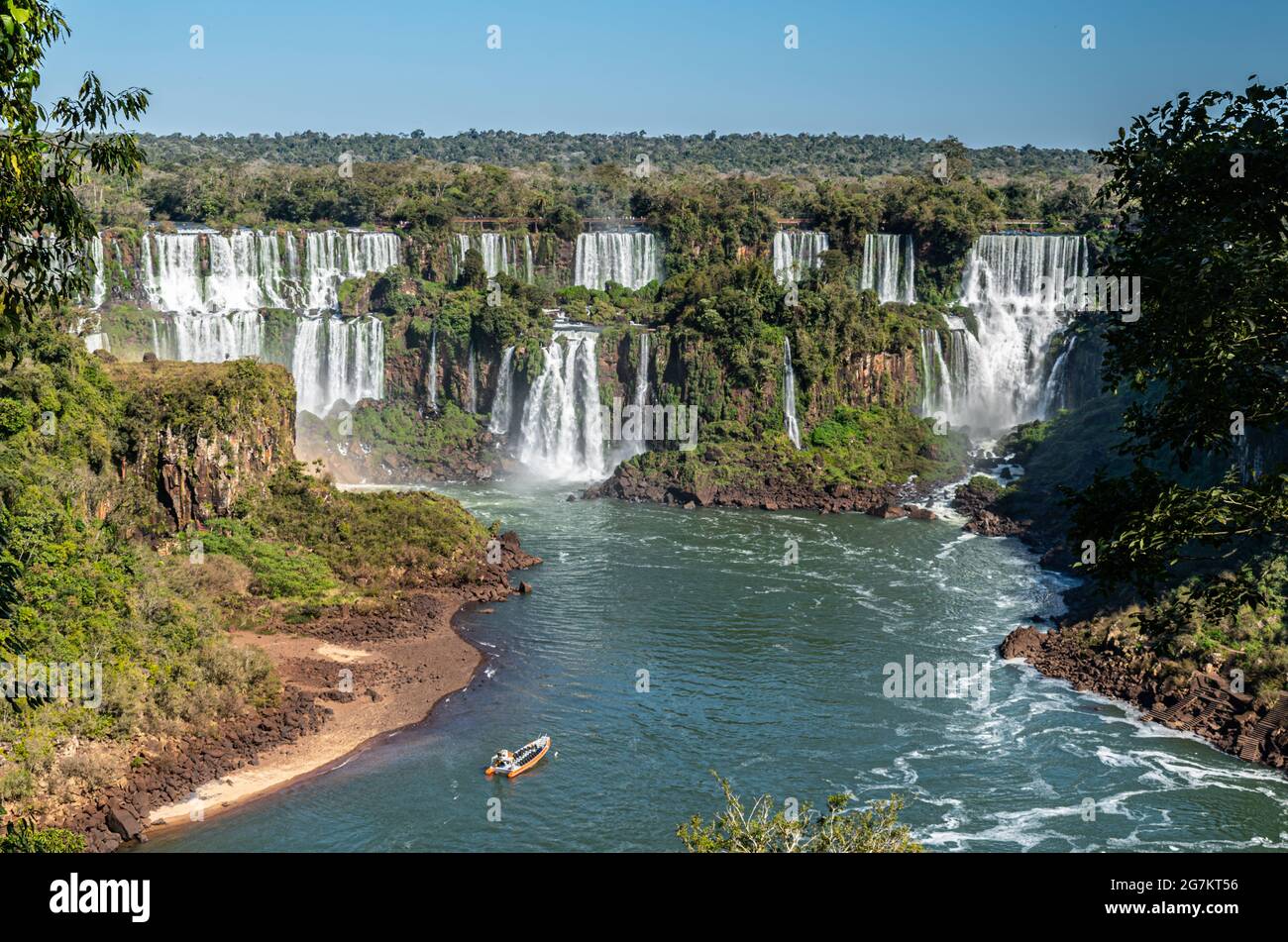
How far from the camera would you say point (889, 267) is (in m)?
77.6

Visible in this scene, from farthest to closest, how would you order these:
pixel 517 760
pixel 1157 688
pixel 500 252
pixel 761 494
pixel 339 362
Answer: pixel 500 252 → pixel 339 362 → pixel 761 494 → pixel 1157 688 → pixel 517 760

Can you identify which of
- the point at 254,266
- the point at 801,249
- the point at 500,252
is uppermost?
the point at 801,249

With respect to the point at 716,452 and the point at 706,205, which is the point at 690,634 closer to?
the point at 716,452

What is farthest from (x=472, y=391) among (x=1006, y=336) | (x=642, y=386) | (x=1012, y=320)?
(x=1012, y=320)

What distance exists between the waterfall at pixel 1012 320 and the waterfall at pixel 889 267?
3.40m

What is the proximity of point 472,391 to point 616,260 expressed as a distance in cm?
1487

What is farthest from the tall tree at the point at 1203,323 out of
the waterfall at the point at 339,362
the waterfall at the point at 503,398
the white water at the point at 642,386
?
the waterfall at the point at 339,362

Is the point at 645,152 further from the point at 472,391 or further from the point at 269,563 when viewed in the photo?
the point at 269,563

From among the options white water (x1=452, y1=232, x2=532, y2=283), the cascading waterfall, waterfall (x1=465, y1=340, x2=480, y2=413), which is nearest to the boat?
waterfall (x1=465, y1=340, x2=480, y2=413)

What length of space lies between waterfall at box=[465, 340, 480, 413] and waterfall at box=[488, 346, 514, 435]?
1595mm

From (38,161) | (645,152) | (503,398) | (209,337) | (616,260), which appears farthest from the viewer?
(645,152)

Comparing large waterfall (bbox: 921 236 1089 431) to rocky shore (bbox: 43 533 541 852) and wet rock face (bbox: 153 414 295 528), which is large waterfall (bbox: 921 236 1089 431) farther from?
wet rock face (bbox: 153 414 295 528)

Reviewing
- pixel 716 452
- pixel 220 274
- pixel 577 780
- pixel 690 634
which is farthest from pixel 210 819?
pixel 220 274

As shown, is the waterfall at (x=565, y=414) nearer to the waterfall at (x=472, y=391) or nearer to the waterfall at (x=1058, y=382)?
the waterfall at (x=472, y=391)
